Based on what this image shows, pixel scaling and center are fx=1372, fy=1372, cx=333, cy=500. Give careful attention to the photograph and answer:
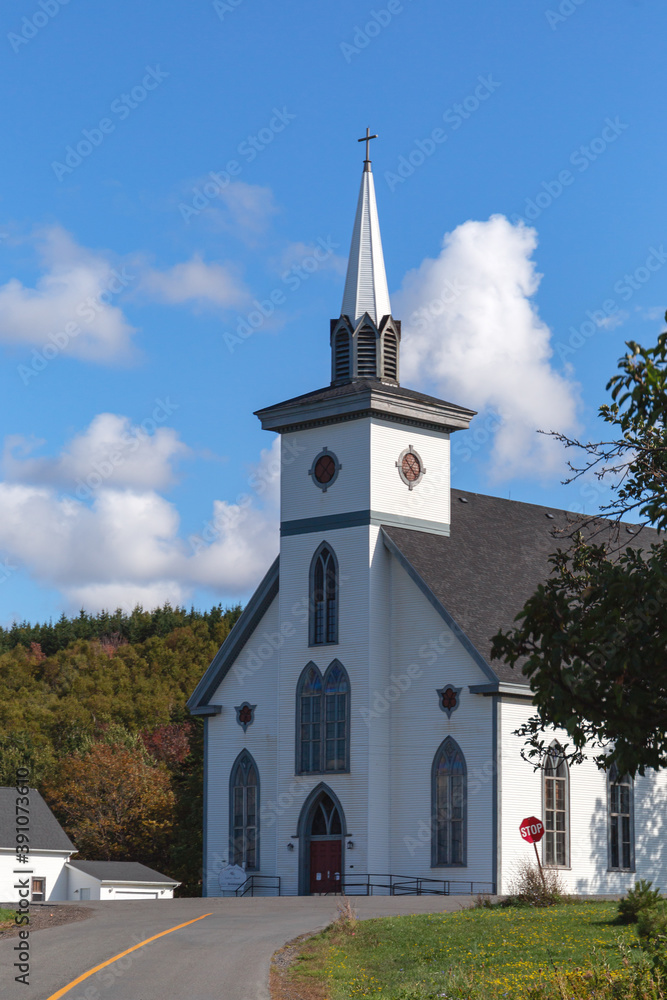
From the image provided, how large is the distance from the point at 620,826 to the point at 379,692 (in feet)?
27.8

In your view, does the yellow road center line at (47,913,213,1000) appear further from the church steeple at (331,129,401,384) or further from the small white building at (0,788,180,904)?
the small white building at (0,788,180,904)

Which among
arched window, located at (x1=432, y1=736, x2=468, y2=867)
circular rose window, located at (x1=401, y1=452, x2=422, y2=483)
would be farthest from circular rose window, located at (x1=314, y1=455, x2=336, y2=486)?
arched window, located at (x1=432, y1=736, x2=468, y2=867)

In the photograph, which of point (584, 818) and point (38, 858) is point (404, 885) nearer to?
point (584, 818)

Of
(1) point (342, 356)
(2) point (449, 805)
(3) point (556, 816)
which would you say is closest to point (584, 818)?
(3) point (556, 816)

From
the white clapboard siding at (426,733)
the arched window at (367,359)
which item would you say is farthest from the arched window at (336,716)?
the arched window at (367,359)

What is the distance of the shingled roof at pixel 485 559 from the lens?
40.1 metres

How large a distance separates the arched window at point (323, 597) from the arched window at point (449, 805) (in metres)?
5.16

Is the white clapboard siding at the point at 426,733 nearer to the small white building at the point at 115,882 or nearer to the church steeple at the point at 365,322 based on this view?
the church steeple at the point at 365,322

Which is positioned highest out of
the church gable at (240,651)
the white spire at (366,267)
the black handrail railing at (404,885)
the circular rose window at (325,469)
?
the white spire at (366,267)

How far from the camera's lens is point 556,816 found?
39.4 m

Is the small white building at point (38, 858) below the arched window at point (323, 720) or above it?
below

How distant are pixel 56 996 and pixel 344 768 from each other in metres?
23.8

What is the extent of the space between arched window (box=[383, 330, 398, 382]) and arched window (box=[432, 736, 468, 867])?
12162mm

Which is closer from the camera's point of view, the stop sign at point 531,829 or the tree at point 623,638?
the tree at point 623,638
